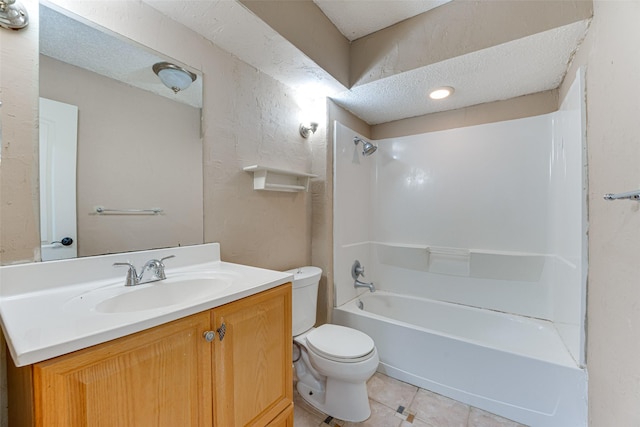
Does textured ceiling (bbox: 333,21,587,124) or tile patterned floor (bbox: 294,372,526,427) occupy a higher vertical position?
textured ceiling (bbox: 333,21,587,124)

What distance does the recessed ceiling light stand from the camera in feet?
6.14

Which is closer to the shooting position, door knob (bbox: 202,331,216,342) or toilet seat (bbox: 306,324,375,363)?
door knob (bbox: 202,331,216,342)

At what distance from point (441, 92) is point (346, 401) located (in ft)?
7.19

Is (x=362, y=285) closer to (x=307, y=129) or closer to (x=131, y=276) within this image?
(x=307, y=129)

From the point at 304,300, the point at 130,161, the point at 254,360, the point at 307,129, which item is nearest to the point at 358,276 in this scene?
the point at 304,300

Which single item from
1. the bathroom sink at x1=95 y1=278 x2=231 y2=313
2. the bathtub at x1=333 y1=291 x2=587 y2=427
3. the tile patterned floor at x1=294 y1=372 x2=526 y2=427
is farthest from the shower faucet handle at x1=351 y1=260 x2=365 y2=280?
the bathroom sink at x1=95 y1=278 x2=231 y2=313

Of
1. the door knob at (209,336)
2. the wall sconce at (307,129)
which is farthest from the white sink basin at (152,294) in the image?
the wall sconce at (307,129)

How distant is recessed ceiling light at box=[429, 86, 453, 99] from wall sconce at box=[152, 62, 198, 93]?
1.64 metres

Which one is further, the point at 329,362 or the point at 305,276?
the point at 305,276

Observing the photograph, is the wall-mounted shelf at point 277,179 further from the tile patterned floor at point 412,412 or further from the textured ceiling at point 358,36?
the tile patterned floor at point 412,412

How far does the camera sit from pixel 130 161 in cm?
113

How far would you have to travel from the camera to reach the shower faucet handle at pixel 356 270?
231cm

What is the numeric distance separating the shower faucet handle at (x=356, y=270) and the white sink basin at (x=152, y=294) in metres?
1.40

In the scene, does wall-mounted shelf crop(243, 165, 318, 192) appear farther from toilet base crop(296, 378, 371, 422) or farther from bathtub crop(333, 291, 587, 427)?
toilet base crop(296, 378, 371, 422)
